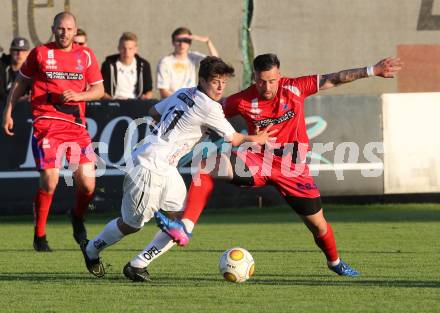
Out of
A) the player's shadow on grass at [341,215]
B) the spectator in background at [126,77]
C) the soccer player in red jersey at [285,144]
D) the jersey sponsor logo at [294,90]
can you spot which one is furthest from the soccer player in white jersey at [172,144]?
the spectator in background at [126,77]

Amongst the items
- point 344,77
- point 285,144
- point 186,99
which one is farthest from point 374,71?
point 186,99

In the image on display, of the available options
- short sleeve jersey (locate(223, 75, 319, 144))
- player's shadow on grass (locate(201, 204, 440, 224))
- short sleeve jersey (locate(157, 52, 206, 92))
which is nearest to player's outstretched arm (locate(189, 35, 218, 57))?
short sleeve jersey (locate(157, 52, 206, 92))

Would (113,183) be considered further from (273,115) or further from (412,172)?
(273,115)

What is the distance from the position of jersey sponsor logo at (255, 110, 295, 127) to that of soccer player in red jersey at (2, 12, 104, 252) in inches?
86.6

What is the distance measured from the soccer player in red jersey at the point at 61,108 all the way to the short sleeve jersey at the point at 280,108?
6.76ft

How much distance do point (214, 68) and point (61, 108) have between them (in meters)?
3.12

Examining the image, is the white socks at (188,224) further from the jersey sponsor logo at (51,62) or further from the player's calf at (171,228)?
the jersey sponsor logo at (51,62)

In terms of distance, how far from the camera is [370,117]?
49.2 feet

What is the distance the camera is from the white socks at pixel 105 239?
27.4 feet

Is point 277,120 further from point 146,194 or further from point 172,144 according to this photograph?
point 146,194

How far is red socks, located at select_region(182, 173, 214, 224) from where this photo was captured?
27.4 feet

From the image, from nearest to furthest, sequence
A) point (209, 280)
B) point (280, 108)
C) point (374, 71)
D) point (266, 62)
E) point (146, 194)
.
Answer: point (146, 194) < point (209, 280) < point (266, 62) < point (374, 71) < point (280, 108)

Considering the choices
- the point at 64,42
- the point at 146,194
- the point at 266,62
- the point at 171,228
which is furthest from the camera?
the point at 64,42

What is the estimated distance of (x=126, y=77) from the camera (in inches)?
588
